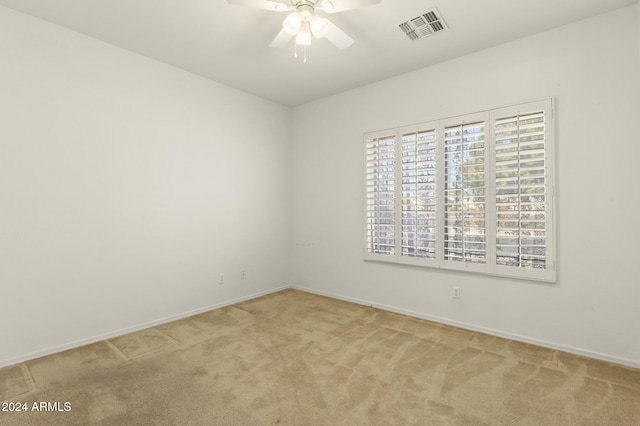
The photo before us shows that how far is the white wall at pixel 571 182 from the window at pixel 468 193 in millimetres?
122

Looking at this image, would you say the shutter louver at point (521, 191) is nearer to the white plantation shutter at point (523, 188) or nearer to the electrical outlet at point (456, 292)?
the white plantation shutter at point (523, 188)

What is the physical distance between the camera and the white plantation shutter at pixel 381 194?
3.80m

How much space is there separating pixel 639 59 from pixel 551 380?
8.49 ft

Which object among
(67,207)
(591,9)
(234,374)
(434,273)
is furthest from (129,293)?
(591,9)

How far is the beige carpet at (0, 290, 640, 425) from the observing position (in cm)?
189

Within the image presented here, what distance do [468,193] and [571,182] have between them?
830 millimetres

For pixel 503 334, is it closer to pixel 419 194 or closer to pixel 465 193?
pixel 465 193

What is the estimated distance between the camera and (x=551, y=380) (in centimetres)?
227

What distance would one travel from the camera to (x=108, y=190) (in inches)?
119

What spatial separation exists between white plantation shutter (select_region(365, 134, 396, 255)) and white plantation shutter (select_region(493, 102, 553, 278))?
1.13 meters

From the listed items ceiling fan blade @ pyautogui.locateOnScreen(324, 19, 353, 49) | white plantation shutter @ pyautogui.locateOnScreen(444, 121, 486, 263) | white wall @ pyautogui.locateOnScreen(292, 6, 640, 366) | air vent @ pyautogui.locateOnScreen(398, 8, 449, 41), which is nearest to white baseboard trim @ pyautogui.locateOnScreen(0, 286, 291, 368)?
white wall @ pyautogui.locateOnScreen(292, 6, 640, 366)

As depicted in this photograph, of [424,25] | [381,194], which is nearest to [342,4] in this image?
[424,25]

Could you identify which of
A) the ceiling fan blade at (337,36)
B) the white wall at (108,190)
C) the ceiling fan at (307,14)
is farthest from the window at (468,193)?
the white wall at (108,190)

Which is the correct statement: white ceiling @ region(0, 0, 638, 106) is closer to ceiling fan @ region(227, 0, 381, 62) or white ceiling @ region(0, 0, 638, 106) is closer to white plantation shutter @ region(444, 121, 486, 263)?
ceiling fan @ region(227, 0, 381, 62)
